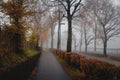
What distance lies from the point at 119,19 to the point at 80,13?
64.9 ft

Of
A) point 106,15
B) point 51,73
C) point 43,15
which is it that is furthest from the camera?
point 106,15

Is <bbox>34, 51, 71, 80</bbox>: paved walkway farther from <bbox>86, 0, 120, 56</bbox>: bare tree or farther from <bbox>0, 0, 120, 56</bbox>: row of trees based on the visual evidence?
<bbox>86, 0, 120, 56</bbox>: bare tree

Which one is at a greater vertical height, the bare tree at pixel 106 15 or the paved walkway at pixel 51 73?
the bare tree at pixel 106 15

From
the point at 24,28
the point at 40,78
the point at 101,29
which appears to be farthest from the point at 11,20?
the point at 101,29

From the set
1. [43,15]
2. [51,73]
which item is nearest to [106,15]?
[43,15]

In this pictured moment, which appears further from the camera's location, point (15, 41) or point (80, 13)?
point (80, 13)

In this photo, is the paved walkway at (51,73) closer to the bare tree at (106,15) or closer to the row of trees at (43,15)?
the row of trees at (43,15)

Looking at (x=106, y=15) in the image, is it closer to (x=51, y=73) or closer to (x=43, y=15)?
(x=43, y=15)

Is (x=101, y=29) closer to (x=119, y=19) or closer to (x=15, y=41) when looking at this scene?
(x=119, y=19)

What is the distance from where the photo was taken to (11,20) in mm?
18938

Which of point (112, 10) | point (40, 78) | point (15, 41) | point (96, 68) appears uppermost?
point (112, 10)

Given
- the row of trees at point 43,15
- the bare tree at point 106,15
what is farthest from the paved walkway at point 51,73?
the bare tree at point 106,15

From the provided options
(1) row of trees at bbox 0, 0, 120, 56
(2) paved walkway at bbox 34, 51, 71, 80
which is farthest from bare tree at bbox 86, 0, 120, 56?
(2) paved walkway at bbox 34, 51, 71, 80

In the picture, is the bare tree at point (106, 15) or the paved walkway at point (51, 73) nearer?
the paved walkway at point (51, 73)
